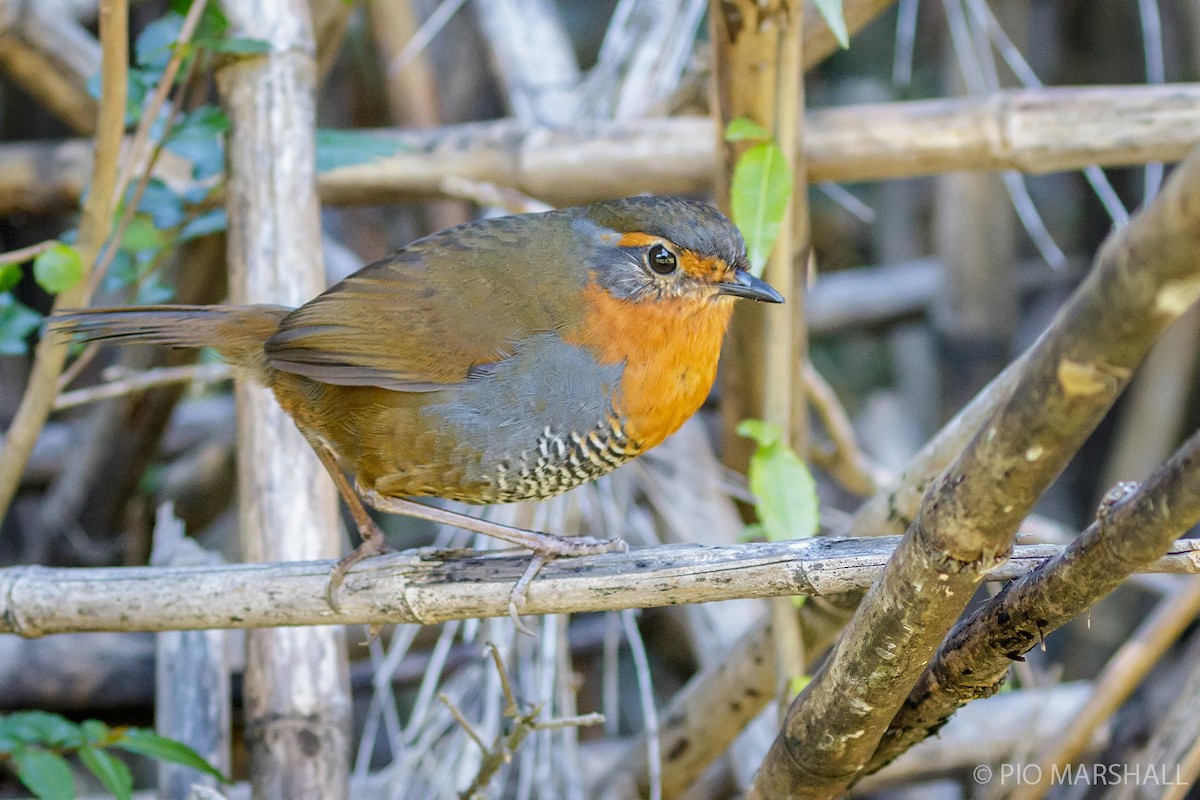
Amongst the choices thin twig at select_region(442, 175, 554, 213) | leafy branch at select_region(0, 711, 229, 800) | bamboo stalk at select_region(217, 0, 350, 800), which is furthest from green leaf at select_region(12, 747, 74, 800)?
thin twig at select_region(442, 175, 554, 213)

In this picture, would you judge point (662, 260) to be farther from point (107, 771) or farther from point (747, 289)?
point (107, 771)

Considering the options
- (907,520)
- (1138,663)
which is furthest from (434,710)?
(1138,663)

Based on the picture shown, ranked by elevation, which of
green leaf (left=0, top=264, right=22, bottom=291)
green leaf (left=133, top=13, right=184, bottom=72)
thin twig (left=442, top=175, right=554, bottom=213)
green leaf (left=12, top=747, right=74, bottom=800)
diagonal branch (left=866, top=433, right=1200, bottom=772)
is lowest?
diagonal branch (left=866, top=433, right=1200, bottom=772)

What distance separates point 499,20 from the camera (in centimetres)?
514

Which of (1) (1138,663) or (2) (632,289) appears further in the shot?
(1) (1138,663)

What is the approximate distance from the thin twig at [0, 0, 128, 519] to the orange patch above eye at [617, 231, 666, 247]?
1.13 metres

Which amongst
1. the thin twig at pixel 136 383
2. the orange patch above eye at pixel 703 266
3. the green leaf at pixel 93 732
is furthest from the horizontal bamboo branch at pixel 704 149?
the green leaf at pixel 93 732

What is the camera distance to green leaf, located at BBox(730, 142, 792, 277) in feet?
8.48

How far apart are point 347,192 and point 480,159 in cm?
45

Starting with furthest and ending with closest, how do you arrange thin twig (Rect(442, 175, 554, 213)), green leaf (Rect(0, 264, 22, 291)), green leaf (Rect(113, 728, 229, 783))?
thin twig (Rect(442, 175, 554, 213))
green leaf (Rect(0, 264, 22, 291))
green leaf (Rect(113, 728, 229, 783))

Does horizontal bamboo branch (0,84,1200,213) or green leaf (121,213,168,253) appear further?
horizontal bamboo branch (0,84,1200,213)

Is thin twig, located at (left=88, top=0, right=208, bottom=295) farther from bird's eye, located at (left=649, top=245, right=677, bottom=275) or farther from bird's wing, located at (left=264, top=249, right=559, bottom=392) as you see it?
bird's eye, located at (left=649, top=245, right=677, bottom=275)

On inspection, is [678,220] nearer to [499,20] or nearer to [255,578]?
[255,578]

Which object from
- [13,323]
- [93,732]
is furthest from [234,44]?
[93,732]
